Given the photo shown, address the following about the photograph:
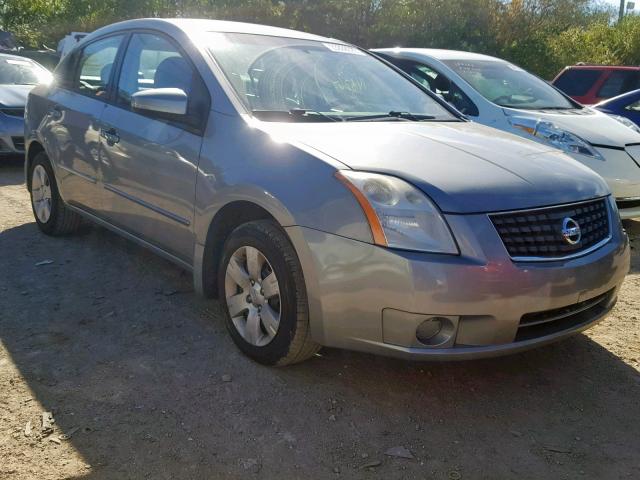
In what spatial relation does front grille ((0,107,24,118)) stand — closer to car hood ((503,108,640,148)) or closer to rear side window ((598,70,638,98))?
car hood ((503,108,640,148))

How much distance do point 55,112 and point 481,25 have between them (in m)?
22.8

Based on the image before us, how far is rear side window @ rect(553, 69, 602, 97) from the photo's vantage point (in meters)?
11.1

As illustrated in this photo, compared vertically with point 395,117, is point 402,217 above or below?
below

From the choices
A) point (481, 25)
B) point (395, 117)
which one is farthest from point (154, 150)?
point (481, 25)

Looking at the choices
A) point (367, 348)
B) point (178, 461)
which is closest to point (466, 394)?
point (367, 348)

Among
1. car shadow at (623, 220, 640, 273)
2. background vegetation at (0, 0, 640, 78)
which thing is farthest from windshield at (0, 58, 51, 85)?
background vegetation at (0, 0, 640, 78)

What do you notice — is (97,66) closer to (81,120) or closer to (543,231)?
(81,120)

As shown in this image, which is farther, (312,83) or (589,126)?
(589,126)

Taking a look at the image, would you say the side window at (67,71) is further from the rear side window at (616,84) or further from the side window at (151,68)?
the rear side window at (616,84)

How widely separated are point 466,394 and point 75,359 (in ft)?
6.31

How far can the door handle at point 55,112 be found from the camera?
16.2 ft

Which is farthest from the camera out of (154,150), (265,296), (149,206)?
(149,206)

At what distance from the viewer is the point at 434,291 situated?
8.68 ft

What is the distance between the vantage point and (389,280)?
2.69m
